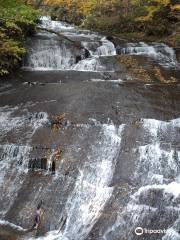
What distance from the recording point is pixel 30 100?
459 inches

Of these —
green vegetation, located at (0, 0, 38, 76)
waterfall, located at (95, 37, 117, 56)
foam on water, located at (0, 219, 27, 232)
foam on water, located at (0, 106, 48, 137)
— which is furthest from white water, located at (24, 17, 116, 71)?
foam on water, located at (0, 219, 27, 232)

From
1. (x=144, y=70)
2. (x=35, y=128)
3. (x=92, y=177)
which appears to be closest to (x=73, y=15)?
(x=144, y=70)

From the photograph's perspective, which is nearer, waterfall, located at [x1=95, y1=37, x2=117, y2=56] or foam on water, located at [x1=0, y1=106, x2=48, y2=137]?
foam on water, located at [x1=0, y1=106, x2=48, y2=137]

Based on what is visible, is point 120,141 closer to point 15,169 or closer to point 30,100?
point 15,169

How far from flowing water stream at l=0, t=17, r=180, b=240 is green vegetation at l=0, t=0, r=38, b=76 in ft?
4.36

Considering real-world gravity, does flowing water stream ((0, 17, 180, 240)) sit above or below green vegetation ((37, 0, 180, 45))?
below

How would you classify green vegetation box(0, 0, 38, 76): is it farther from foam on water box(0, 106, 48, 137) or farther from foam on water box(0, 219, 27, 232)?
foam on water box(0, 219, 27, 232)

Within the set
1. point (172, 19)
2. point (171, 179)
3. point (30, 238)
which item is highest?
point (172, 19)

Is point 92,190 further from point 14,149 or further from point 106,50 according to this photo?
point 106,50

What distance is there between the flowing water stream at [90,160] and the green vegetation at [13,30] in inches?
52.3

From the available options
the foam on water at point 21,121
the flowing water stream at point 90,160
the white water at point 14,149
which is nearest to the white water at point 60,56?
the flowing water stream at point 90,160

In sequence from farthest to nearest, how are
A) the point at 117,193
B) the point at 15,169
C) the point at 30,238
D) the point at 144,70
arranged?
1. the point at 144,70
2. the point at 15,169
3. the point at 117,193
4. the point at 30,238

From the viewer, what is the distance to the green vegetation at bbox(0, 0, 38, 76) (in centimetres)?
1380

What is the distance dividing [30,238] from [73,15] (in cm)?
2232
